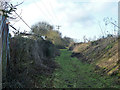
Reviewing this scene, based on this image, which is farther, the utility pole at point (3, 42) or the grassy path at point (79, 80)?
the grassy path at point (79, 80)

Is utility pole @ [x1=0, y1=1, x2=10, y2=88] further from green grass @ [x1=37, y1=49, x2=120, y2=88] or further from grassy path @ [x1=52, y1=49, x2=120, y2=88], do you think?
grassy path @ [x1=52, y1=49, x2=120, y2=88]

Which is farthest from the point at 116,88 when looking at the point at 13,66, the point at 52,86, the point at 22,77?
the point at 13,66

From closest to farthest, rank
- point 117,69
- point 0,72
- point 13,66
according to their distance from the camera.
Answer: point 0,72, point 13,66, point 117,69

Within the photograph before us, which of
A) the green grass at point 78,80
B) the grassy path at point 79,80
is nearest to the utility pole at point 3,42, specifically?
the green grass at point 78,80

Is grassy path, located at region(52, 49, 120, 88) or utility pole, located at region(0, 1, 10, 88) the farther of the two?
grassy path, located at region(52, 49, 120, 88)

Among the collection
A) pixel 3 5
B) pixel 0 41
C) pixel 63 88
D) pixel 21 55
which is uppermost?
pixel 3 5

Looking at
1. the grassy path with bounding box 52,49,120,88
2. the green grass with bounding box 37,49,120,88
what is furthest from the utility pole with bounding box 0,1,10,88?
the grassy path with bounding box 52,49,120,88

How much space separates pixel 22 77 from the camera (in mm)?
5195

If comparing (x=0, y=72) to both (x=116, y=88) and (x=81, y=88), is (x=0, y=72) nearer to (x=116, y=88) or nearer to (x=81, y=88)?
(x=81, y=88)

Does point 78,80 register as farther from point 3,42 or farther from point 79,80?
point 3,42

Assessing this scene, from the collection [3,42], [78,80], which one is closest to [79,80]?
[78,80]

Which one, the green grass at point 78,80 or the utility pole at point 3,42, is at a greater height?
the utility pole at point 3,42

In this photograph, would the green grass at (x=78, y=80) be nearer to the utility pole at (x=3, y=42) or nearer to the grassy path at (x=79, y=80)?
the grassy path at (x=79, y=80)

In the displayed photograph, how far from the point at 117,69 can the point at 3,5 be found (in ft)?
24.0
